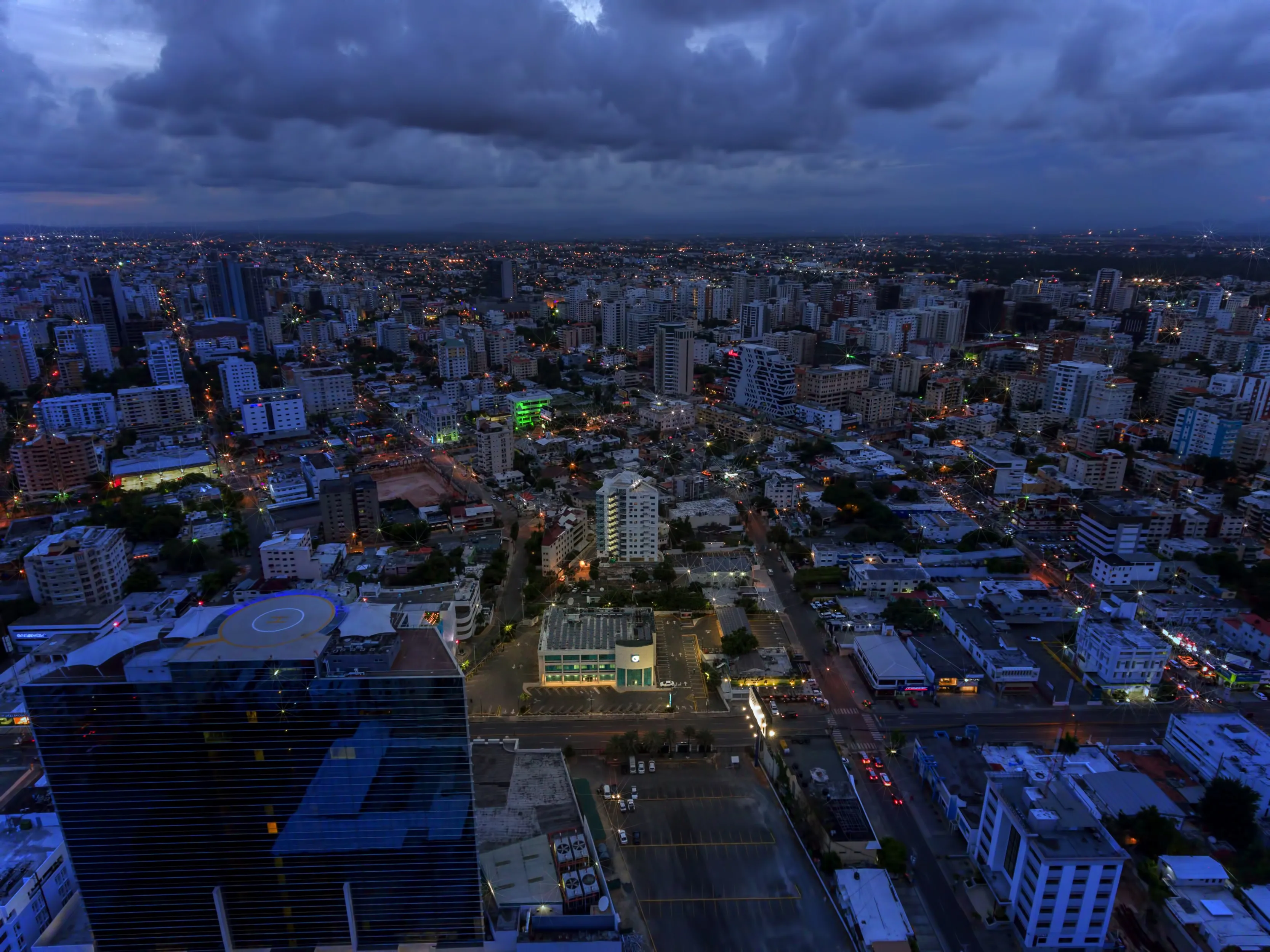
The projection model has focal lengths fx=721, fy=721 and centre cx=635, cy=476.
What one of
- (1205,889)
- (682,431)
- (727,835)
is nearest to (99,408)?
(682,431)

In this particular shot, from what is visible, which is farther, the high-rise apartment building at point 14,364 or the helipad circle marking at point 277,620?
the high-rise apartment building at point 14,364

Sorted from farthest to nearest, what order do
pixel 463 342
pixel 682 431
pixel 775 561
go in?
1. pixel 463 342
2. pixel 682 431
3. pixel 775 561

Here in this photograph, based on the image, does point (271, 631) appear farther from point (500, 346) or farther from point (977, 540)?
point (500, 346)

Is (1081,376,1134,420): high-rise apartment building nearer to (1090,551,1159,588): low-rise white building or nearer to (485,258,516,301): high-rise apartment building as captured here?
(1090,551,1159,588): low-rise white building

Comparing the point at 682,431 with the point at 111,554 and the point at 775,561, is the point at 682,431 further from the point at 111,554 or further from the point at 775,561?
the point at 111,554

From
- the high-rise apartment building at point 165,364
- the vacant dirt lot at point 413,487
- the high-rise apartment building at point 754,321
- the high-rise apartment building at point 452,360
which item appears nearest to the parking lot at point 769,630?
the vacant dirt lot at point 413,487

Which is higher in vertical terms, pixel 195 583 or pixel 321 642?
pixel 321 642

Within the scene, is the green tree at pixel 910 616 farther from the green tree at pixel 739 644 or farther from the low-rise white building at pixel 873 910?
the low-rise white building at pixel 873 910
